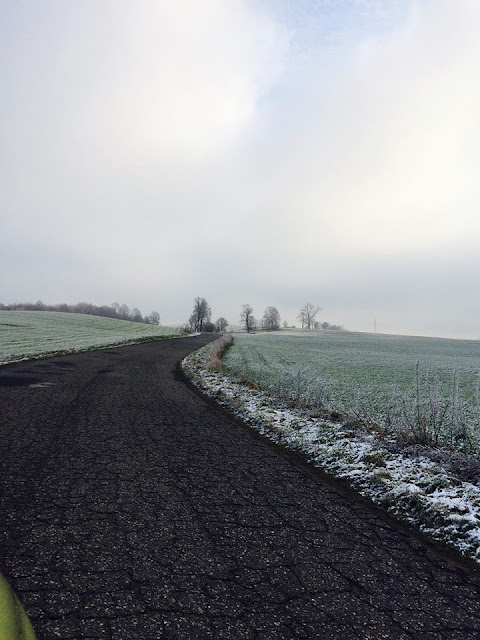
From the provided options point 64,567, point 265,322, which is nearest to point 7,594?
point 64,567

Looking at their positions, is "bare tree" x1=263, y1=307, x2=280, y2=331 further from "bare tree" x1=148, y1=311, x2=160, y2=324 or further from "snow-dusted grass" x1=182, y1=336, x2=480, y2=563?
"snow-dusted grass" x1=182, y1=336, x2=480, y2=563

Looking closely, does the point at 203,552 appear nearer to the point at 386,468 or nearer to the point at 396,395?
the point at 386,468

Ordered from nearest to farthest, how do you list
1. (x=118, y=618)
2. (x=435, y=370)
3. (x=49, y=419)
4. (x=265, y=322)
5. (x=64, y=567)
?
1. (x=118, y=618)
2. (x=64, y=567)
3. (x=49, y=419)
4. (x=435, y=370)
5. (x=265, y=322)

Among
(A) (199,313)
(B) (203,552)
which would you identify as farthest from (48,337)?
(A) (199,313)

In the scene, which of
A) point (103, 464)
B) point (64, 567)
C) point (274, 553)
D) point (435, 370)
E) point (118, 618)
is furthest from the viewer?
point (435, 370)

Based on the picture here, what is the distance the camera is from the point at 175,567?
10.4ft

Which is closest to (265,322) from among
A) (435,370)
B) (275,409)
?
(435,370)

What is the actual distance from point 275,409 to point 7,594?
26.2ft

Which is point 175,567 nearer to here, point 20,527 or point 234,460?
point 20,527

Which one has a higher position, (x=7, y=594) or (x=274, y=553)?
(x=7, y=594)

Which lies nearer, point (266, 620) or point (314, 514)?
point (266, 620)

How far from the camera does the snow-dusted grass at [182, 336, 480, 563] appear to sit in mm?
4406

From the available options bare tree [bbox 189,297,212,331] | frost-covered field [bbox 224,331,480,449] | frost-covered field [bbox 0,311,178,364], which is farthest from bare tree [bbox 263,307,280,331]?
frost-covered field [bbox 224,331,480,449]

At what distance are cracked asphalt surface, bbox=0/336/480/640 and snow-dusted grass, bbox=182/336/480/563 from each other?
0.40 m
